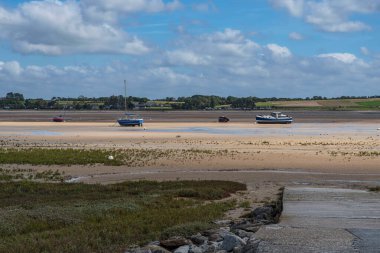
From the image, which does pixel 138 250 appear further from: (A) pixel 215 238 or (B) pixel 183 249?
(A) pixel 215 238

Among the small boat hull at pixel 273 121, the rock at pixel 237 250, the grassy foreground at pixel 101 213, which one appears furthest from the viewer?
the small boat hull at pixel 273 121

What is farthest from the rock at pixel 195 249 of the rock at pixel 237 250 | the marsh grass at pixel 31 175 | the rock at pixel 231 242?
the marsh grass at pixel 31 175

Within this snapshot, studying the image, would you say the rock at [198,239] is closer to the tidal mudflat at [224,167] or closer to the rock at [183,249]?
the rock at [183,249]

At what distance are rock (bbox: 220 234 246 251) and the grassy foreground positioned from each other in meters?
2.00

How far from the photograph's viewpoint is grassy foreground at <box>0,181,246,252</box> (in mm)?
11477

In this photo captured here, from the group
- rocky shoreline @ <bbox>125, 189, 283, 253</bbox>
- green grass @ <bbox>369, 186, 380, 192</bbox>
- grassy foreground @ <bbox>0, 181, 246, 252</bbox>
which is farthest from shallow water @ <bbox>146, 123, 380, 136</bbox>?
rocky shoreline @ <bbox>125, 189, 283, 253</bbox>

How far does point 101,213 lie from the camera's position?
14609mm

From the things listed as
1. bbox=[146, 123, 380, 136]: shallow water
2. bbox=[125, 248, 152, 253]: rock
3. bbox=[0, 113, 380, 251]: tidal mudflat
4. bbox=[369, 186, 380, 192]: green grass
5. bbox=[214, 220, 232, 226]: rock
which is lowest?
bbox=[146, 123, 380, 136]: shallow water

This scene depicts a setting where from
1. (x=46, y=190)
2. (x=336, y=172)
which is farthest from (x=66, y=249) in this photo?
(x=336, y=172)

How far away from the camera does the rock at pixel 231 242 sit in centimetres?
991

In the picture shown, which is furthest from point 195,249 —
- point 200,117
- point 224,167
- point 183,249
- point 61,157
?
point 200,117

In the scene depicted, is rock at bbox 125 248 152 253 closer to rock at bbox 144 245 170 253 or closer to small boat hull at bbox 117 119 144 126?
rock at bbox 144 245 170 253

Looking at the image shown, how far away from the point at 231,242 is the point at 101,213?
5471mm

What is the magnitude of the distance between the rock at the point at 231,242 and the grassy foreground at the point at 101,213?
2.00 m
